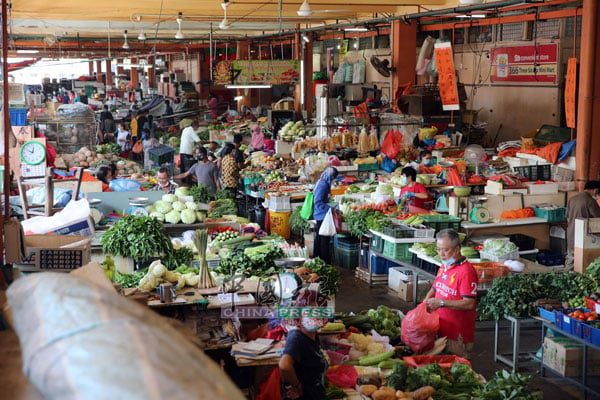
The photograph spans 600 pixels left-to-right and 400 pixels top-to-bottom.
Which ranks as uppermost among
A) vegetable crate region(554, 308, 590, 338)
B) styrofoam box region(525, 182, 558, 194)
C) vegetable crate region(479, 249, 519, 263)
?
styrofoam box region(525, 182, 558, 194)

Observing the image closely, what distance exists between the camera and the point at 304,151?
605 inches

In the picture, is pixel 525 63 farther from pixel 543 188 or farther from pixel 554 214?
pixel 554 214

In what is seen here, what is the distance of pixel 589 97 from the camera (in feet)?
35.1

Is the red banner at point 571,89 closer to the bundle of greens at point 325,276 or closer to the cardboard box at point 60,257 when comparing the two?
the bundle of greens at point 325,276

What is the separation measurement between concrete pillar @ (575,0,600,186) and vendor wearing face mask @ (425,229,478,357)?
17.4 feet

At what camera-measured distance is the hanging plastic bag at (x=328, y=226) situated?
11.0m

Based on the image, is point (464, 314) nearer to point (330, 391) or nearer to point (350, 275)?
point (330, 391)

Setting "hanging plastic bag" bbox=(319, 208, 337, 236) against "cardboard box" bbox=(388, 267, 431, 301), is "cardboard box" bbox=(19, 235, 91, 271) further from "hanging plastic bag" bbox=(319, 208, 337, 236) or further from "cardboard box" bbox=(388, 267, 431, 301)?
"hanging plastic bag" bbox=(319, 208, 337, 236)

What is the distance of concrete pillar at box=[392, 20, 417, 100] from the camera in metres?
17.3

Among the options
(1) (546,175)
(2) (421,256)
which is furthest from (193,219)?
(1) (546,175)

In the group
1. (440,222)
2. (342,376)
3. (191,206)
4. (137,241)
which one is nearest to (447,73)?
(440,222)

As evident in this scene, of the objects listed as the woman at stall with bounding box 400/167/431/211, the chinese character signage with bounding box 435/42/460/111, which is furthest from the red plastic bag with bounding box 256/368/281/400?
the chinese character signage with bounding box 435/42/460/111

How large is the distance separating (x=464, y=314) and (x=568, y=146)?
621 cm

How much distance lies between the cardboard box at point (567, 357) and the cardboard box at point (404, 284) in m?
2.61
